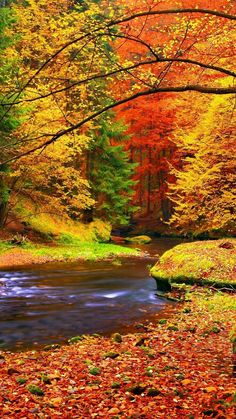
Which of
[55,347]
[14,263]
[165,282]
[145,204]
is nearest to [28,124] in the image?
[14,263]

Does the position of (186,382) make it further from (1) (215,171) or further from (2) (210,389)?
(1) (215,171)

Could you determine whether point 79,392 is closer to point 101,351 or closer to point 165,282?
point 101,351

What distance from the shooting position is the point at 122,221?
90.4 ft

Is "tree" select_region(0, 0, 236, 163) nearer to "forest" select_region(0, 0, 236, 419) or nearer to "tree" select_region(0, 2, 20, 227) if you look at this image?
"forest" select_region(0, 0, 236, 419)

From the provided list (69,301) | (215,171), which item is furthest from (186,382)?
(215,171)

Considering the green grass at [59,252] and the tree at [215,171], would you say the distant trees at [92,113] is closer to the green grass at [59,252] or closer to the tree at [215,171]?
the tree at [215,171]

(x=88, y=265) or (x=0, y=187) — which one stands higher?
(x=0, y=187)

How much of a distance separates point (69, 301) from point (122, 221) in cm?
1661

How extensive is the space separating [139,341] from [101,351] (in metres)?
0.76

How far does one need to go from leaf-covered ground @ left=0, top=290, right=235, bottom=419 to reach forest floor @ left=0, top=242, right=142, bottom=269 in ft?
31.7

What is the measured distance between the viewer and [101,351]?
7027 millimetres

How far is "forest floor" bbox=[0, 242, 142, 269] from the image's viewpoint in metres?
17.5

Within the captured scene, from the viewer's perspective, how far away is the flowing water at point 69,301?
8516mm

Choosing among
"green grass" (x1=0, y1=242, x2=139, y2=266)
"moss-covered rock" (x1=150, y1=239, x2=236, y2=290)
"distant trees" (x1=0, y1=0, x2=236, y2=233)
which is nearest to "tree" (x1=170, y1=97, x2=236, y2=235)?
"distant trees" (x1=0, y1=0, x2=236, y2=233)
